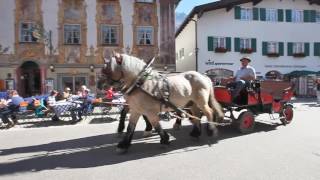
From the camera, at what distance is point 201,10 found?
92.9ft

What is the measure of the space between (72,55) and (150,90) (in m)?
17.2

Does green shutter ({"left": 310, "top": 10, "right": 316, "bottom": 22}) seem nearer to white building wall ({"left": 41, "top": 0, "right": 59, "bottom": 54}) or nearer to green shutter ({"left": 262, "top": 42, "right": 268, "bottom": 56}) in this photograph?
green shutter ({"left": 262, "top": 42, "right": 268, "bottom": 56})

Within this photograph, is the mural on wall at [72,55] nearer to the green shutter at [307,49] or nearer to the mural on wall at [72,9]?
the mural on wall at [72,9]

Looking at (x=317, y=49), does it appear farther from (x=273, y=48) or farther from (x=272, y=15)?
(x=272, y=15)

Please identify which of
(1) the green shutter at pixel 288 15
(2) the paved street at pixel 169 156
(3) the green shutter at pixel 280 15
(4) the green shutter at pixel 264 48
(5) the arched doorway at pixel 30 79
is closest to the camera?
(2) the paved street at pixel 169 156

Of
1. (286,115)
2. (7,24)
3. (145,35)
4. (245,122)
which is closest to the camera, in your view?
(245,122)

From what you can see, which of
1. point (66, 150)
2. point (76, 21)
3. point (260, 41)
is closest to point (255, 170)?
point (66, 150)

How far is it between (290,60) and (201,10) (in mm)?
8613

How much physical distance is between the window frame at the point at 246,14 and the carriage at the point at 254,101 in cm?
1996

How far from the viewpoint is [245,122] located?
9.12m

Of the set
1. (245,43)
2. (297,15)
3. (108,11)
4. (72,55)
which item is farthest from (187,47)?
(72,55)

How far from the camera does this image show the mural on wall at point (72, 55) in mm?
23359

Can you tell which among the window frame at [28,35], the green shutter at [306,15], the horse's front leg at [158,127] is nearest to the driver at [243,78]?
the horse's front leg at [158,127]

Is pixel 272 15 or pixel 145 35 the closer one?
pixel 145 35
